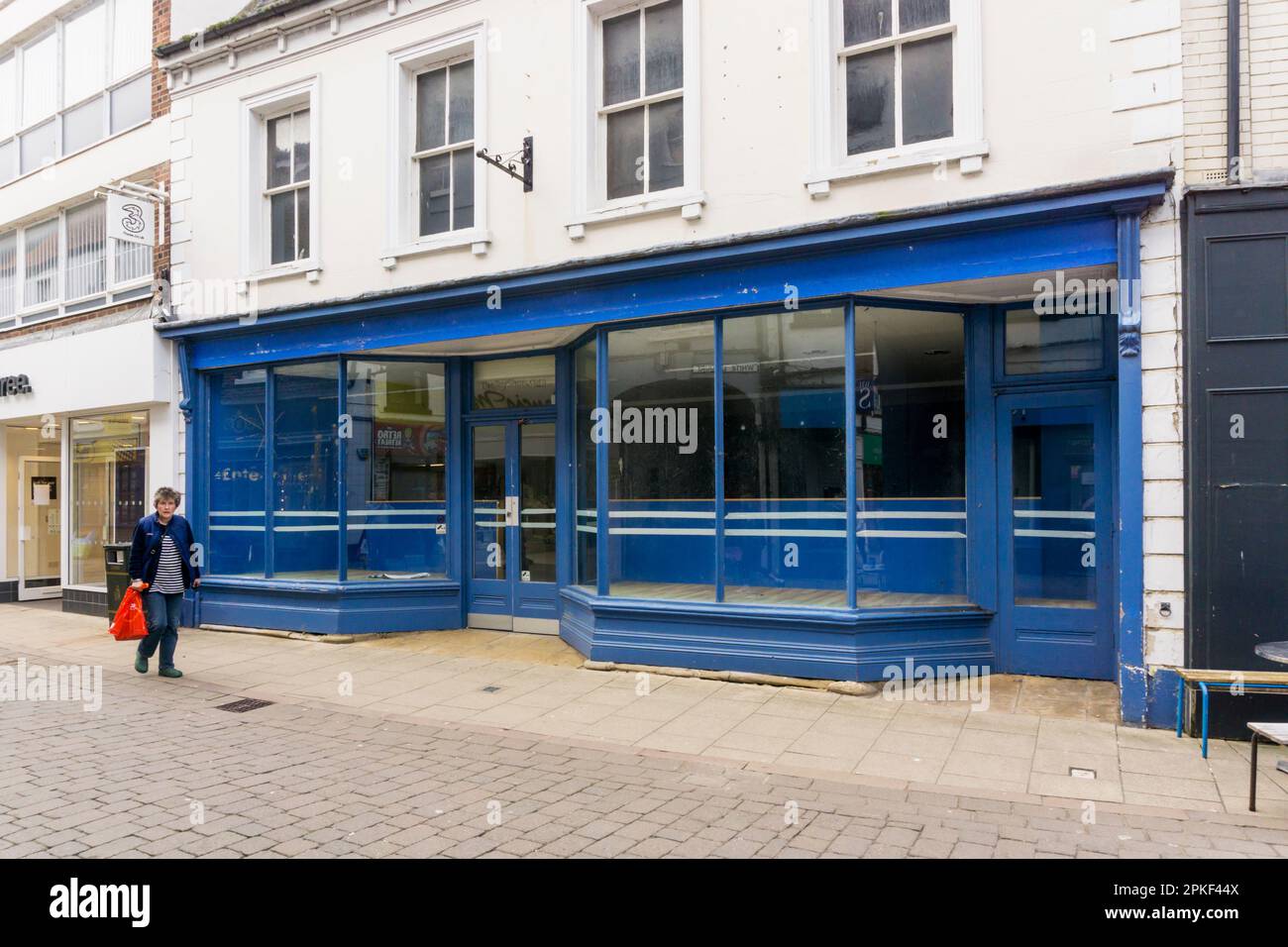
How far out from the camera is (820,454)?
8.19 m

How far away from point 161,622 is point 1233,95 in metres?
10.2

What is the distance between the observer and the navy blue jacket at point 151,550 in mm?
8652

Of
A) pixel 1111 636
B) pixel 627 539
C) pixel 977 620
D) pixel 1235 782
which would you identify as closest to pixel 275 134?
pixel 627 539

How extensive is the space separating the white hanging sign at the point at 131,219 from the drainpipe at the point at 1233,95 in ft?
39.9

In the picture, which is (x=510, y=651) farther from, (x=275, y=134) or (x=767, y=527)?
(x=275, y=134)

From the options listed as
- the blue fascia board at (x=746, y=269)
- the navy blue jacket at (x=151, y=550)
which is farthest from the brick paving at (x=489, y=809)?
the blue fascia board at (x=746, y=269)

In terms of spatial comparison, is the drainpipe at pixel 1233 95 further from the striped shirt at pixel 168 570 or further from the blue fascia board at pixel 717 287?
the striped shirt at pixel 168 570

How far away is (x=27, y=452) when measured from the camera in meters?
15.1

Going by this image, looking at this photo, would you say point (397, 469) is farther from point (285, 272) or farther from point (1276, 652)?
point (1276, 652)

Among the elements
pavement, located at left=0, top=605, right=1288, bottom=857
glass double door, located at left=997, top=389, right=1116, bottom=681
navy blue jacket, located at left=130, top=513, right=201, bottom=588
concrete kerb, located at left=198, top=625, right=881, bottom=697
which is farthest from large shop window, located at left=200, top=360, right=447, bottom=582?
glass double door, located at left=997, top=389, right=1116, bottom=681

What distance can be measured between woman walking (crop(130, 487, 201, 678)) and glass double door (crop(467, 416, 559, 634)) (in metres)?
3.22

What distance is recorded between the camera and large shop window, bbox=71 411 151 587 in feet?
42.1

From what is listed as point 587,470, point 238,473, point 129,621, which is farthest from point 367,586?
point 587,470

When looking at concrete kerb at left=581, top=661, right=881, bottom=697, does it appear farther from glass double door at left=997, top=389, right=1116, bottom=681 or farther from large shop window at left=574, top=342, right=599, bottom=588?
glass double door at left=997, top=389, right=1116, bottom=681
